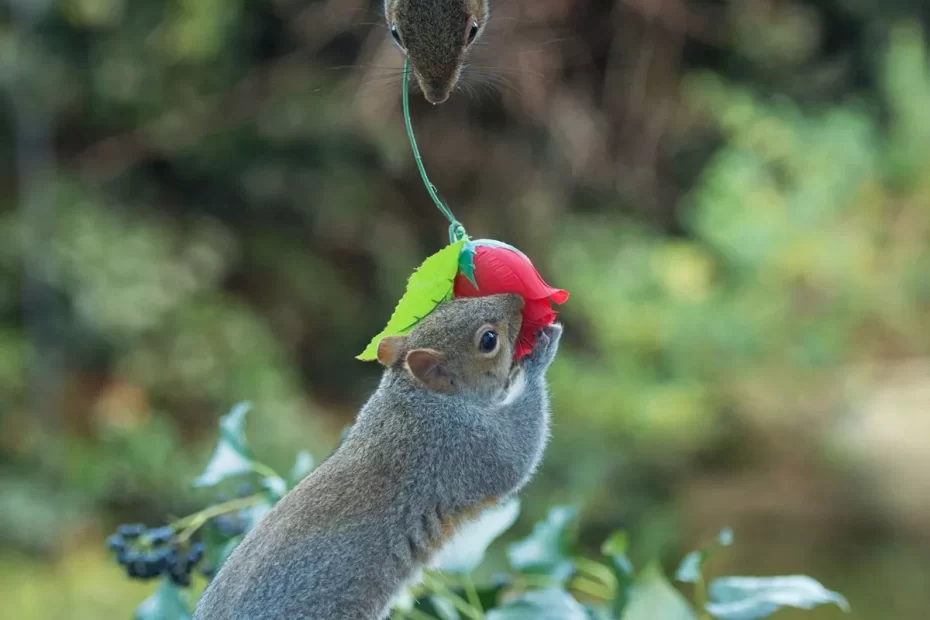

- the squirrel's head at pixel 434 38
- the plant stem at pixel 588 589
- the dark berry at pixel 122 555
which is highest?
the squirrel's head at pixel 434 38

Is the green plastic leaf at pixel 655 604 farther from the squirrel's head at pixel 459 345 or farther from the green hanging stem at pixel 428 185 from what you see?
the green hanging stem at pixel 428 185

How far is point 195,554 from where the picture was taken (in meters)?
0.98

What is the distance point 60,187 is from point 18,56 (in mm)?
398

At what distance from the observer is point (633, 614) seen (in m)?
0.90

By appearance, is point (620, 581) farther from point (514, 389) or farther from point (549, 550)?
point (514, 389)

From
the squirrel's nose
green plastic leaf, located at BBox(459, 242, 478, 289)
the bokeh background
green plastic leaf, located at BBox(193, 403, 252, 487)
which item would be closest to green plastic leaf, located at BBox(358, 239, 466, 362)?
green plastic leaf, located at BBox(459, 242, 478, 289)

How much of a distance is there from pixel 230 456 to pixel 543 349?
337 millimetres

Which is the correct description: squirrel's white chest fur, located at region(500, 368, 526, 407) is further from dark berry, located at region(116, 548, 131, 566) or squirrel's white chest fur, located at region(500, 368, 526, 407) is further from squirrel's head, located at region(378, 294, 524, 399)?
dark berry, located at region(116, 548, 131, 566)

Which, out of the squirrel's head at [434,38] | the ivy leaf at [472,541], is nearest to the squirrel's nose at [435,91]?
the squirrel's head at [434,38]

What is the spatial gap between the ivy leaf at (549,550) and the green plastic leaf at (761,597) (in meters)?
0.16

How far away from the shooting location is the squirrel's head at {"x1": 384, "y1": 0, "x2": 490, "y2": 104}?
736 mm

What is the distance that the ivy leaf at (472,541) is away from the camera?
91 centimetres

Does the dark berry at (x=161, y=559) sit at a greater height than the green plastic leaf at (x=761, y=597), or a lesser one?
lesser

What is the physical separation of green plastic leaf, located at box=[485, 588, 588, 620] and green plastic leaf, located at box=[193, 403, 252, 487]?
286 millimetres
